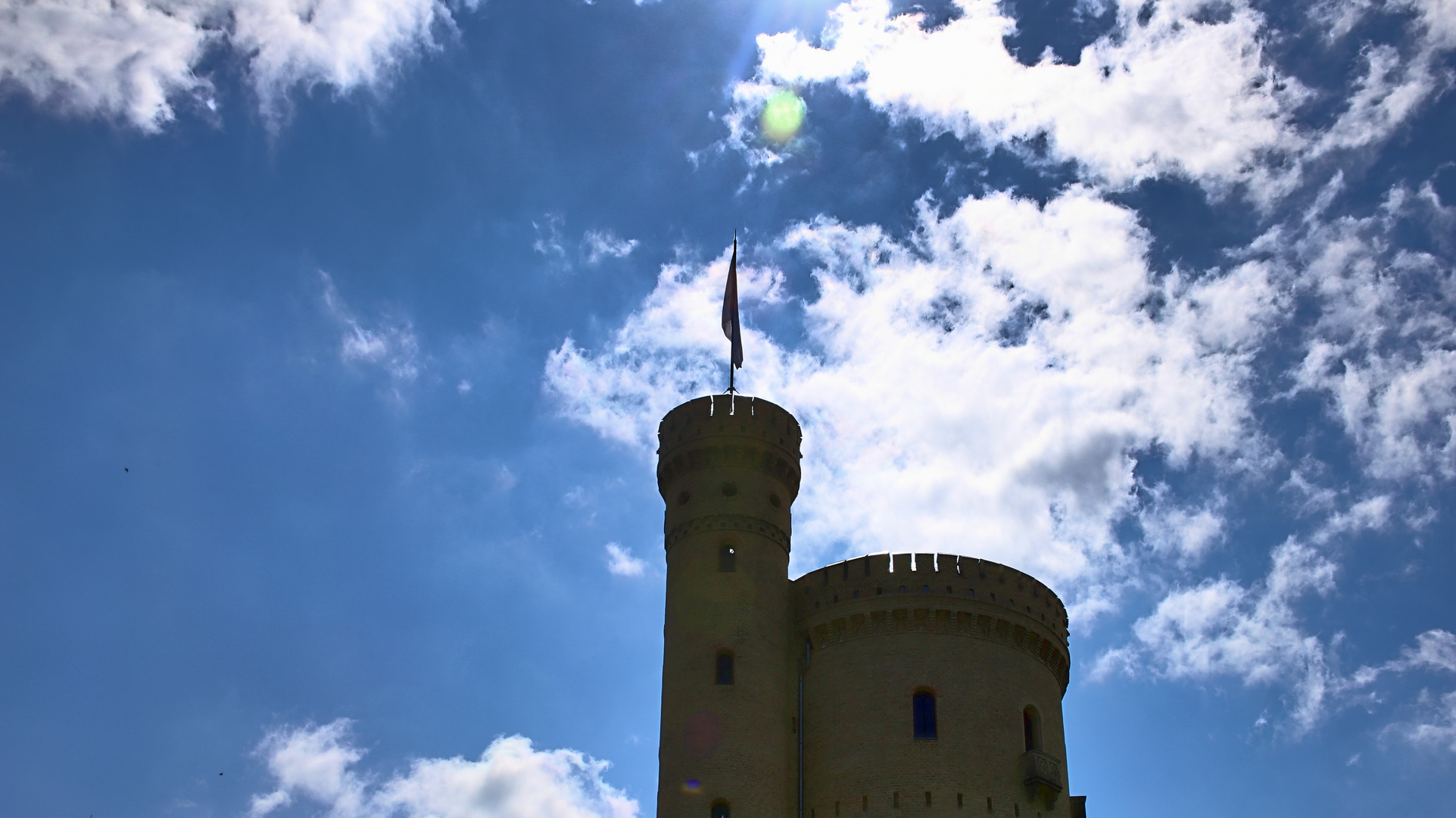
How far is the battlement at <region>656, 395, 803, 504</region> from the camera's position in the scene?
4741 centimetres

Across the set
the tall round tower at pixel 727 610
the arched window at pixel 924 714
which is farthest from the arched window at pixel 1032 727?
the tall round tower at pixel 727 610

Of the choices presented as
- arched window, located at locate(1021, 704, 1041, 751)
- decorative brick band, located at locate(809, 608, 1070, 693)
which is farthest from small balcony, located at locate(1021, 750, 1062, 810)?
decorative brick band, located at locate(809, 608, 1070, 693)

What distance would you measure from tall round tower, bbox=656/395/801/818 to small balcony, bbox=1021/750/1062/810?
773 centimetres

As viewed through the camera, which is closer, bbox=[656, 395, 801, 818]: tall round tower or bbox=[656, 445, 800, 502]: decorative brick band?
bbox=[656, 395, 801, 818]: tall round tower

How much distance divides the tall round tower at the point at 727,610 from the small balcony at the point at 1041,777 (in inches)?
304

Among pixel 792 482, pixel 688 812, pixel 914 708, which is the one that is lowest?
pixel 688 812

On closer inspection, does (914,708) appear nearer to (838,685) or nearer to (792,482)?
(838,685)

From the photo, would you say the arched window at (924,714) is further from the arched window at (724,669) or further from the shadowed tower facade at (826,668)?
the arched window at (724,669)

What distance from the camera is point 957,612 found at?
44344mm

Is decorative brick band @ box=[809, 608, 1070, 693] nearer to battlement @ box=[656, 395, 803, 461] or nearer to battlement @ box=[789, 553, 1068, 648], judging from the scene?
battlement @ box=[789, 553, 1068, 648]

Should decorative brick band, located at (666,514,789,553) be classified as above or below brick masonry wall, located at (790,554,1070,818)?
above

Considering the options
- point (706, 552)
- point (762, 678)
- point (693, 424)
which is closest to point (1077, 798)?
point (762, 678)

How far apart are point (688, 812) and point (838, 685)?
6.93 metres

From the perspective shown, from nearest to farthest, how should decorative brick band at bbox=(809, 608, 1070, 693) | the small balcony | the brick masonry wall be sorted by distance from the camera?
the brick masonry wall < the small balcony < decorative brick band at bbox=(809, 608, 1070, 693)
